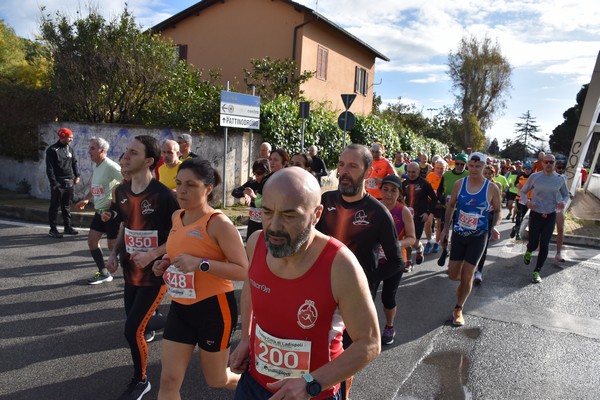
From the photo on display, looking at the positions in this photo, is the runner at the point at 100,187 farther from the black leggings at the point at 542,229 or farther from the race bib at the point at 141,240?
the black leggings at the point at 542,229

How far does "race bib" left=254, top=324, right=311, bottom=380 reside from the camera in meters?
1.98

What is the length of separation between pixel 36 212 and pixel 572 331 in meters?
10.0

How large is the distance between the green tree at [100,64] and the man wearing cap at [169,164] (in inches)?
281

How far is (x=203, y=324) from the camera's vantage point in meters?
2.96

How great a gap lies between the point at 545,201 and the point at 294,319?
22.7 feet

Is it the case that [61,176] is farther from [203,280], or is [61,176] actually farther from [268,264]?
[268,264]

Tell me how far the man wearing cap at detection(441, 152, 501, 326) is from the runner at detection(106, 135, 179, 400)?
11.5ft

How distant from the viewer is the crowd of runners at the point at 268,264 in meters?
1.86

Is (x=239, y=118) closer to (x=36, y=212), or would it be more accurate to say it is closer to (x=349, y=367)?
(x=36, y=212)

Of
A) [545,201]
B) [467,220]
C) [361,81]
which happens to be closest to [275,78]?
[361,81]

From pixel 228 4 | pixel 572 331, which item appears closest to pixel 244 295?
pixel 572 331

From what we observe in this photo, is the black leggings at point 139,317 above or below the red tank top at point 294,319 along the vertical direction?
below

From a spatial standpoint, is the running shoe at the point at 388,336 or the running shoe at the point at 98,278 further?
the running shoe at the point at 98,278

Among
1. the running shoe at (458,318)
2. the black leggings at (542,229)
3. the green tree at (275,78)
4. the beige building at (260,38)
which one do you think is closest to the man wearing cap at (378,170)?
the black leggings at (542,229)
